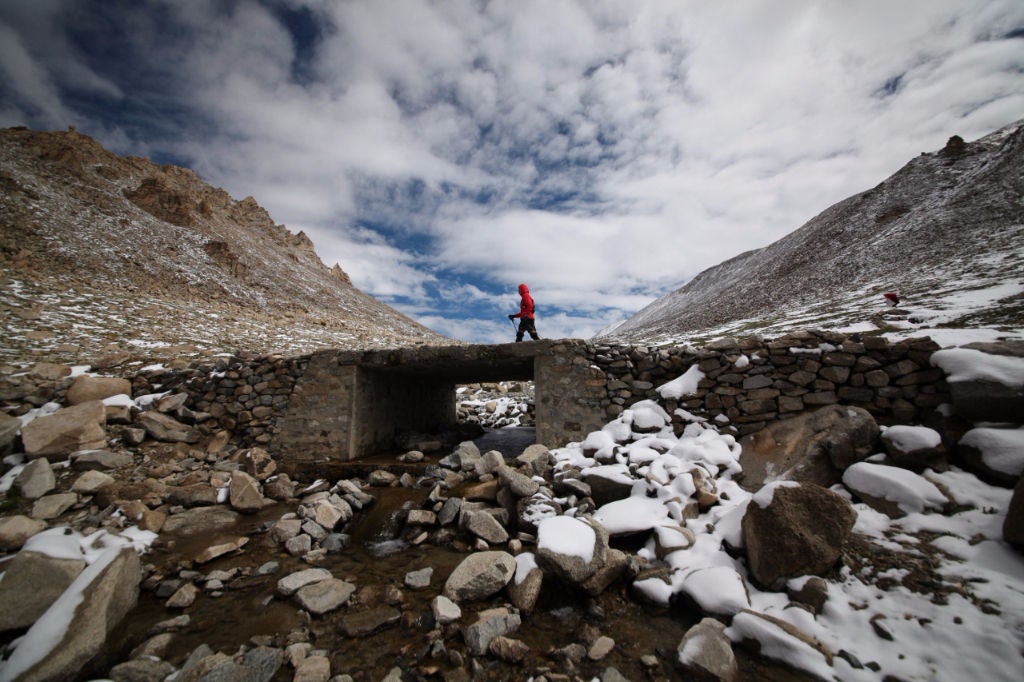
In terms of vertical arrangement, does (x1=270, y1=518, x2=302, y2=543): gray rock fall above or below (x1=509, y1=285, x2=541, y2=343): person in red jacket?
below

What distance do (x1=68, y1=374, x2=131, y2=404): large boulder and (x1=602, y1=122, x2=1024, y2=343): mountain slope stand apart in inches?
600

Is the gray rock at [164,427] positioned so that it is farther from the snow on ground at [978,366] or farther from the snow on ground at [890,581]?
the snow on ground at [978,366]

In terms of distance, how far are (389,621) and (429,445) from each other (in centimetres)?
627

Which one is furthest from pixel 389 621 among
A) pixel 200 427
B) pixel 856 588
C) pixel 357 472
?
pixel 200 427

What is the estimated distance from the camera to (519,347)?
27.6 feet

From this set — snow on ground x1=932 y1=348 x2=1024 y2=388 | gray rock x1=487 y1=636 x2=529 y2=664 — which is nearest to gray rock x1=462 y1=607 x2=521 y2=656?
gray rock x1=487 y1=636 x2=529 y2=664

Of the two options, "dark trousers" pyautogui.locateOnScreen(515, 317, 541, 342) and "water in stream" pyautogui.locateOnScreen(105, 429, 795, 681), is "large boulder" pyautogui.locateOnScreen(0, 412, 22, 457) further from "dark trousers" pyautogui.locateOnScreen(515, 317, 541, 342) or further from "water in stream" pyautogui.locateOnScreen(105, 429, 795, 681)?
"dark trousers" pyautogui.locateOnScreen(515, 317, 541, 342)

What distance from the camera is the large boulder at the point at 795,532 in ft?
11.3

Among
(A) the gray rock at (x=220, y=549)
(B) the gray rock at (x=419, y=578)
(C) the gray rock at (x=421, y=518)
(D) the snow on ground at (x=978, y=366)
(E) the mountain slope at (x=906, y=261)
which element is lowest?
(B) the gray rock at (x=419, y=578)

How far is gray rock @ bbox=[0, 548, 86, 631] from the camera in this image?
3514mm

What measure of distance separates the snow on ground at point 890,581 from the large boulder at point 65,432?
8.30 meters

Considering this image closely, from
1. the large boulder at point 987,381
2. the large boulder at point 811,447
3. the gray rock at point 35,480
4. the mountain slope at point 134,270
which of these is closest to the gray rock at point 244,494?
the gray rock at point 35,480

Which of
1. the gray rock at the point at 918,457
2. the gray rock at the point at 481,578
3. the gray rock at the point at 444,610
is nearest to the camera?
the gray rock at the point at 444,610

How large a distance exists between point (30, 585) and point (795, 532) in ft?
24.4
